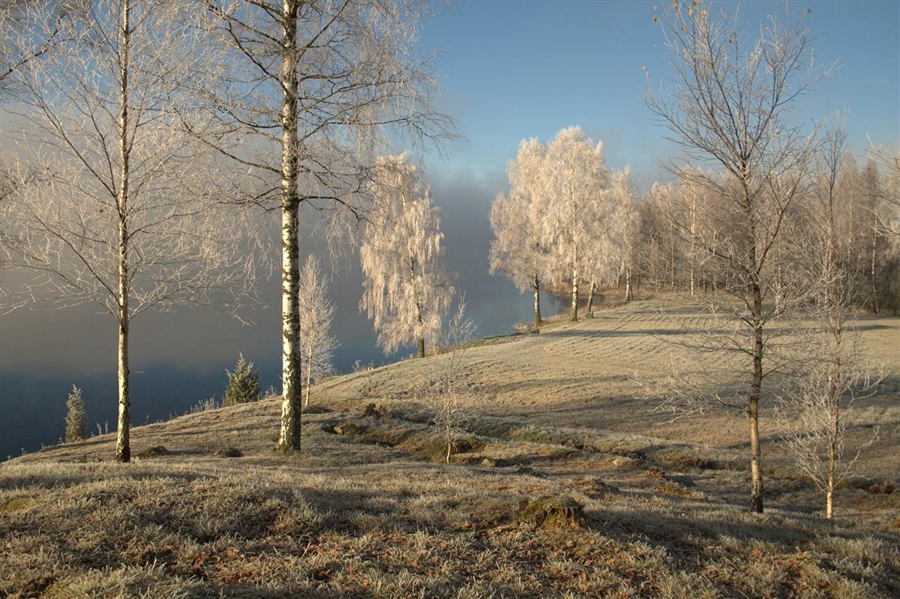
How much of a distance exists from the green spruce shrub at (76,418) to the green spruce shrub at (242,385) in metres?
6.67

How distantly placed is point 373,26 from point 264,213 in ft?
12.4

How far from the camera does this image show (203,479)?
5.81m

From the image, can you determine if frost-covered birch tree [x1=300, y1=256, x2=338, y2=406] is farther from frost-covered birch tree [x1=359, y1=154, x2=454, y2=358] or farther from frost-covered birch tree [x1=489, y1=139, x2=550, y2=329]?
frost-covered birch tree [x1=489, y1=139, x2=550, y2=329]

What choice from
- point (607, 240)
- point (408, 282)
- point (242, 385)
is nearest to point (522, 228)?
point (607, 240)

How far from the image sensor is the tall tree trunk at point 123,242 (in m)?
9.42

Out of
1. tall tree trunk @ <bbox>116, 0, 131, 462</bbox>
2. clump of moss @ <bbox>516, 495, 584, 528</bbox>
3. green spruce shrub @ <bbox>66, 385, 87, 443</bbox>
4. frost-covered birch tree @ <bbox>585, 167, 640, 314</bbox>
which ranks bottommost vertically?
green spruce shrub @ <bbox>66, 385, 87, 443</bbox>

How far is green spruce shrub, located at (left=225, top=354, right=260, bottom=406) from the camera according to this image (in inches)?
1207

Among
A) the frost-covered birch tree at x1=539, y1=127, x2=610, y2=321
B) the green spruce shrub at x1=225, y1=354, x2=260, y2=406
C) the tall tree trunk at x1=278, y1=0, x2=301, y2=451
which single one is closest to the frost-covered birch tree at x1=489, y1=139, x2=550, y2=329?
the frost-covered birch tree at x1=539, y1=127, x2=610, y2=321

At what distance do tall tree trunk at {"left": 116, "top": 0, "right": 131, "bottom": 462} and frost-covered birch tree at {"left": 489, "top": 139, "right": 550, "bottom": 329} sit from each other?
31502mm

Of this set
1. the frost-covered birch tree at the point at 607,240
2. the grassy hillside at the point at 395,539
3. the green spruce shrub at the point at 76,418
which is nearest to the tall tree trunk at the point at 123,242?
the grassy hillside at the point at 395,539

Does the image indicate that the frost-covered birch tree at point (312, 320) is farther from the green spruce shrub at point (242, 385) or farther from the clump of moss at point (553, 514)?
the clump of moss at point (553, 514)

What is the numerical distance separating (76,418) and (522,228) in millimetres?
28699

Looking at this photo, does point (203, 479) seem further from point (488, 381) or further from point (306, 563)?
point (488, 381)

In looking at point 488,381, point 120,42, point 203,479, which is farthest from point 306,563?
point 488,381
